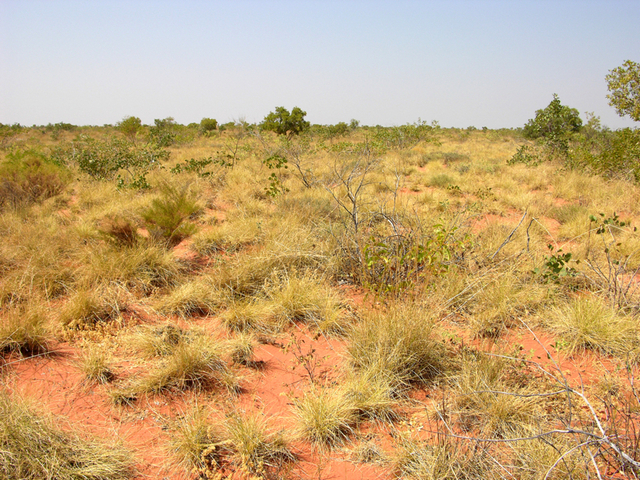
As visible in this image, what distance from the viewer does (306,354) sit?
10.1ft

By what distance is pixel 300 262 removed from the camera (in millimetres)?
4320

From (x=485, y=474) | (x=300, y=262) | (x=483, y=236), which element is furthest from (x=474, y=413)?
(x=483, y=236)

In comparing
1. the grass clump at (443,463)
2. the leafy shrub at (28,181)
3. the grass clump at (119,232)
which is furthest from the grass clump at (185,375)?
the leafy shrub at (28,181)

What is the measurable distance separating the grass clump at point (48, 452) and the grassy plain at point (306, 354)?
0.04ft

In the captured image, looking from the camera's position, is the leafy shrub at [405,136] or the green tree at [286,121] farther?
the green tree at [286,121]

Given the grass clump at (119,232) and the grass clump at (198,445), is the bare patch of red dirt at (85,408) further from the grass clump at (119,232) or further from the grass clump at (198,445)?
the grass clump at (119,232)

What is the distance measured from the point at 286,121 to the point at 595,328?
64.4 feet

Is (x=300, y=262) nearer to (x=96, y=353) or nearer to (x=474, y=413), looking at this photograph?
(x=96, y=353)

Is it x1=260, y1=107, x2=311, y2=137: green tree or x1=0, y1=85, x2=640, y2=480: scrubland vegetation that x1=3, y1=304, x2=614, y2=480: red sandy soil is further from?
x1=260, y1=107, x2=311, y2=137: green tree

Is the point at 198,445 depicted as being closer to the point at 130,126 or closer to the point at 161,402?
the point at 161,402

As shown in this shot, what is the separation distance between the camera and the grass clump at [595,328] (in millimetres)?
2902

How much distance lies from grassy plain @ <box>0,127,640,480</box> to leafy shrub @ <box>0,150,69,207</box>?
1.81 m

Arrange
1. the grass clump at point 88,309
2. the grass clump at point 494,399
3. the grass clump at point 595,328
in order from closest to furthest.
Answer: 1. the grass clump at point 494,399
2. the grass clump at point 595,328
3. the grass clump at point 88,309

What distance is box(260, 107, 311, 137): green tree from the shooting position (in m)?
20.8
